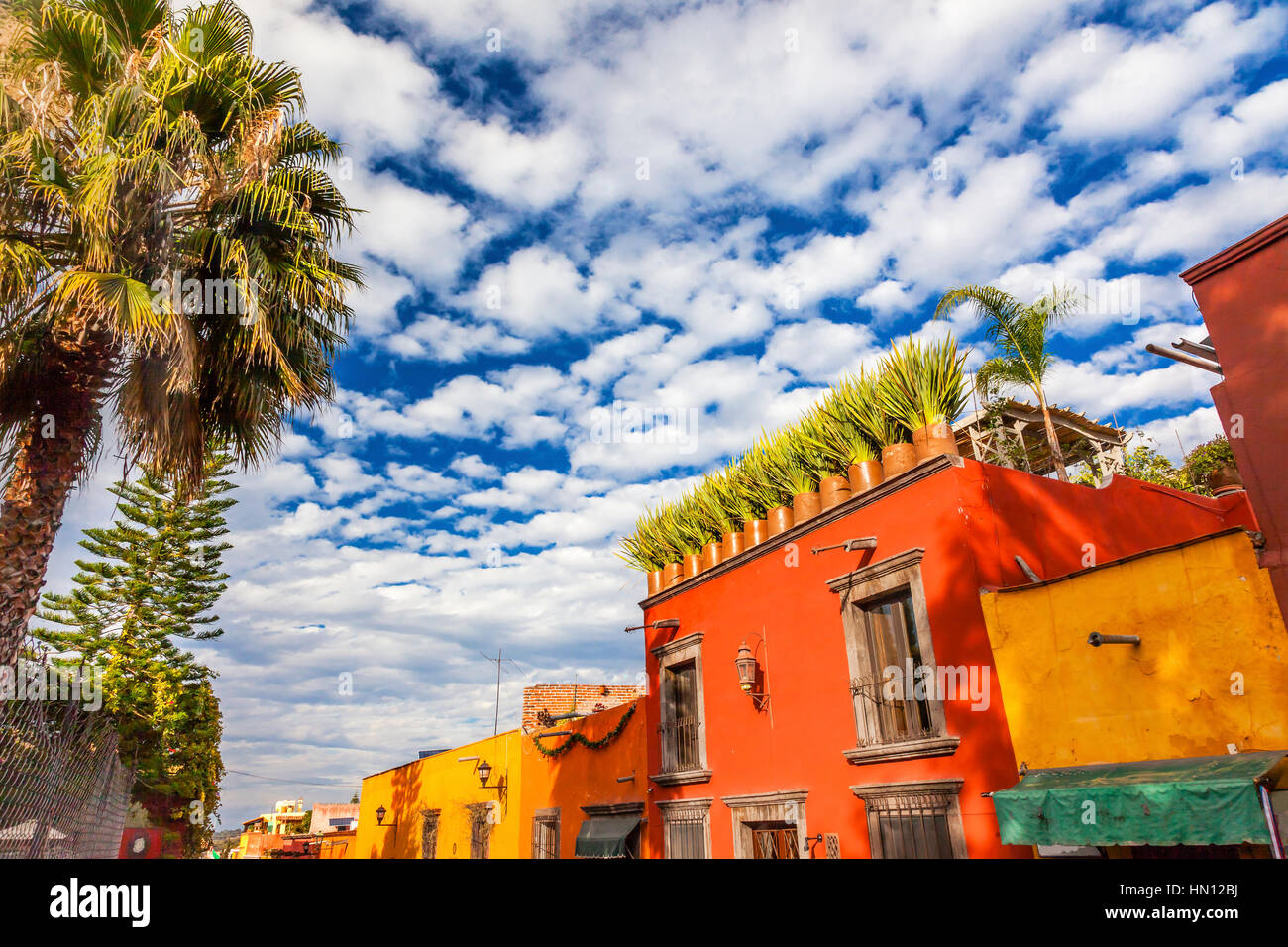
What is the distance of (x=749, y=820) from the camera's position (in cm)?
1082

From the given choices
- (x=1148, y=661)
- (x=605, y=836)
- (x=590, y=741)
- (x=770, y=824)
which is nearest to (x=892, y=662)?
(x=1148, y=661)

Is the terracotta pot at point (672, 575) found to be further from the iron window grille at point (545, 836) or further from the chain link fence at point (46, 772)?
the chain link fence at point (46, 772)

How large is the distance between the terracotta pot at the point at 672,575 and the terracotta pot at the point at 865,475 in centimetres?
454

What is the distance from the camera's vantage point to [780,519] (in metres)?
11.4

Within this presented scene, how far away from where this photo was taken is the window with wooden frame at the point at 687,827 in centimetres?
1169

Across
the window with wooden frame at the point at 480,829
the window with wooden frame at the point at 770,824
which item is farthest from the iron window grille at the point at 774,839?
the window with wooden frame at the point at 480,829

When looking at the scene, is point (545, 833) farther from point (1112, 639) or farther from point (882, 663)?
point (1112, 639)

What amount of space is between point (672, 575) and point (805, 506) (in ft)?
12.9

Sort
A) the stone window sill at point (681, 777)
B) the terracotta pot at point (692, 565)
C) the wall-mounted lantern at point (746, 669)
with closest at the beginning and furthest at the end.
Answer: the wall-mounted lantern at point (746, 669) → the stone window sill at point (681, 777) → the terracotta pot at point (692, 565)

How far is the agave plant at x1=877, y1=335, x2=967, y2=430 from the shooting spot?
370 inches

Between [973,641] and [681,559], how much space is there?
257 inches

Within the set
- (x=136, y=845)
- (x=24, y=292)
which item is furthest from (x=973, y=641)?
(x=136, y=845)

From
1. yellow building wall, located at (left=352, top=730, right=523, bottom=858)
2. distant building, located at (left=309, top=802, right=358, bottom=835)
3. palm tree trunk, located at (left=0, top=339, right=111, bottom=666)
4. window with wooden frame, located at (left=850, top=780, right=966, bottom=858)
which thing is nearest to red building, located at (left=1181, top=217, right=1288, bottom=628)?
window with wooden frame, located at (left=850, top=780, right=966, bottom=858)
